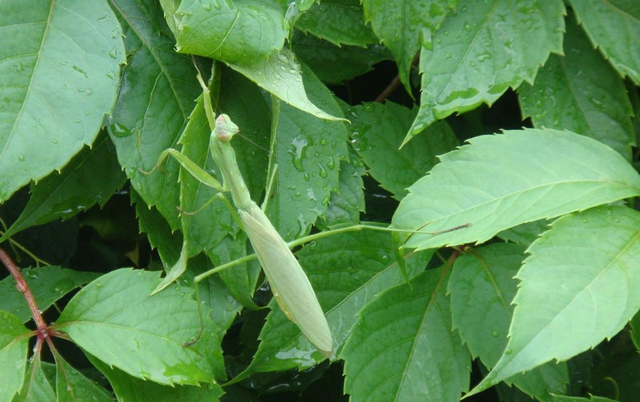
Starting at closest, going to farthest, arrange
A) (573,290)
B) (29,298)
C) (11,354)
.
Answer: (573,290)
(11,354)
(29,298)

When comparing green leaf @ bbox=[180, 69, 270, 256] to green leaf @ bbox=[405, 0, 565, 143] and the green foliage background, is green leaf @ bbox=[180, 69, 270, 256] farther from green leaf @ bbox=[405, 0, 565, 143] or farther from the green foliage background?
green leaf @ bbox=[405, 0, 565, 143]

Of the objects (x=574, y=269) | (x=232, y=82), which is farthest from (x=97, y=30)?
(x=574, y=269)

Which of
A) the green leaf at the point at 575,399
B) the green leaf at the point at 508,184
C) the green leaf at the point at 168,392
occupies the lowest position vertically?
the green leaf at the point at 575,399

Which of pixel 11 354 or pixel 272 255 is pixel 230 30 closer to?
pixel 272 255

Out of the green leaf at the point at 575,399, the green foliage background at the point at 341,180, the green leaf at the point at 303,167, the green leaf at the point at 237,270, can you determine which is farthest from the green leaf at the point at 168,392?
the green leaf at the point at 575,399

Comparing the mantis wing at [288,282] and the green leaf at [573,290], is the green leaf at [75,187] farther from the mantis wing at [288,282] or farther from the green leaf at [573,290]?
the green leaf at [573,290]

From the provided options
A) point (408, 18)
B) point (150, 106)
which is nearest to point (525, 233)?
point (408, 18)

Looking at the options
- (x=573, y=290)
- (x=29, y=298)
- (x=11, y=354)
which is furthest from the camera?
(x=29, y=298)

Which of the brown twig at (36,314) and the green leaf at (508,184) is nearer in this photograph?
the green leaf at (508,184)
